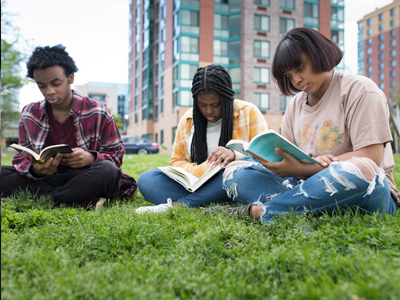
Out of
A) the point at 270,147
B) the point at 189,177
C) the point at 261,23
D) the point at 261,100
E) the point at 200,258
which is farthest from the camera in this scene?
the point at 261,23

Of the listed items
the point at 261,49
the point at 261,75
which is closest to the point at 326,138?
the point at 261,75

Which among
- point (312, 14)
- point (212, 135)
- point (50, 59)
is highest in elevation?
point (312, 14)

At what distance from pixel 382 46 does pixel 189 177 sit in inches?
3112

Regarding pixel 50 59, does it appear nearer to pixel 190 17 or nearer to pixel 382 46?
pixel 190 17

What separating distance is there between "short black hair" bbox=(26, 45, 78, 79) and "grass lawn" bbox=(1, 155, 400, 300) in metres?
1.55

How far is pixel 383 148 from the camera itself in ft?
7.04

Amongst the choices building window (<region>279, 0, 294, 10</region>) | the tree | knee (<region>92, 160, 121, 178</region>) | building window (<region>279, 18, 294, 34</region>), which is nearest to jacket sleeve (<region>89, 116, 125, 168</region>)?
knee (<region>92, 160, 121, 178</region>)

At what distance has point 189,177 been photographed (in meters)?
3.02

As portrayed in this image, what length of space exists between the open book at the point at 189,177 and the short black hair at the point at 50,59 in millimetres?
1445

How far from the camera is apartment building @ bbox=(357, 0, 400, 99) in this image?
2552 inches

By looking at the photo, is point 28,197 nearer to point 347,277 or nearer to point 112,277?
point 112,277

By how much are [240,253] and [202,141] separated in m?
1.75

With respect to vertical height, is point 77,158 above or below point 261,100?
below

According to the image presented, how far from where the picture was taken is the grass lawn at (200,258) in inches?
50.6
